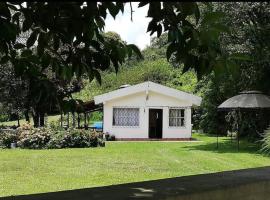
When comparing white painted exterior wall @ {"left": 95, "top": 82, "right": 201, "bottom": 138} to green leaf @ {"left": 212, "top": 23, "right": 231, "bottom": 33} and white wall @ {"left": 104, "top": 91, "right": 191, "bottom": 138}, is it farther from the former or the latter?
green leaf @ {"left": 212, "top": 23, "right": 231, "bottom": 33}

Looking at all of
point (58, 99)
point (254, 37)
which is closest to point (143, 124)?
point (254, 37)

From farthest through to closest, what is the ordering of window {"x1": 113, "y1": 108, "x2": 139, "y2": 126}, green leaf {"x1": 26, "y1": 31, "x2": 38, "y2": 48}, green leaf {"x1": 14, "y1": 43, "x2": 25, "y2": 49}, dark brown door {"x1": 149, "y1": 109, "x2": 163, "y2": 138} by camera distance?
dark brown door {"x1": 149, "y1": 109, "x2": 163, "y2": 138}, window {"x1": 113, "y1": 108, "x2": 139, "y2": 126}, green leaf {"x1": 14, "y1": 43, "x2": 25, "y2": 49}, green leaf {"x1": 26, "y1": 31, "x2": 38, "y2": 48}

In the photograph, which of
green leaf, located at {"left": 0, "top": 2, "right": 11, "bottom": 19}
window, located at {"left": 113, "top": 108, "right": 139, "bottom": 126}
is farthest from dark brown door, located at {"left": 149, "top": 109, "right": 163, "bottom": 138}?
green leaf, located at {"left": 0, "top": 2, "right": 11, "bottom": 19}

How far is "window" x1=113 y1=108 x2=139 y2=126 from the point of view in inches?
1245

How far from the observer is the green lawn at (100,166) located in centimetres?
1164

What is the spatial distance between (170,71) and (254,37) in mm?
27527

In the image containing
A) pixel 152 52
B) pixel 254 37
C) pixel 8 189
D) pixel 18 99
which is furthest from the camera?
pixel 152 52

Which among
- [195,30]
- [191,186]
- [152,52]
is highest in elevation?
[152,52]

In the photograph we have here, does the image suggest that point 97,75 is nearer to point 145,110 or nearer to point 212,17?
point 212,17

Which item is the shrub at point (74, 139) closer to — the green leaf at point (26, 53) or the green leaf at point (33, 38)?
the green leaf at point (26, 53)

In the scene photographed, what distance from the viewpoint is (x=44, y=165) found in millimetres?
15500

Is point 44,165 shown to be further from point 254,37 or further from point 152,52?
point 152,52

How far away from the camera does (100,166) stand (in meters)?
15.5

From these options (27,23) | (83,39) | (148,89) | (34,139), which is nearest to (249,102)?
(34,139)
